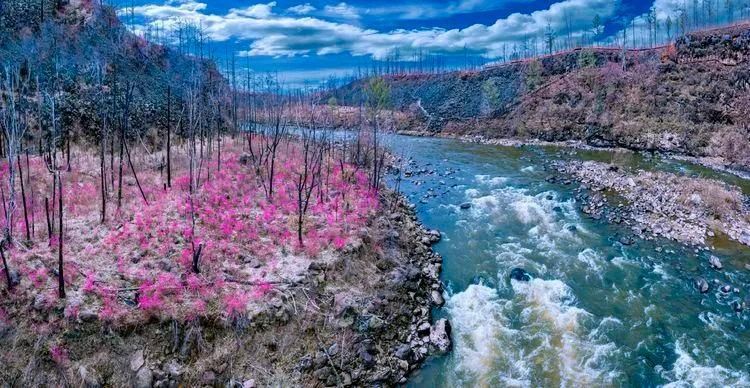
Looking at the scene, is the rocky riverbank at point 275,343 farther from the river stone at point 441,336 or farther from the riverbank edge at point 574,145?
the riverbank edge at point 574,145

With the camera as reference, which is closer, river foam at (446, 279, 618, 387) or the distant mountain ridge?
river foam at (446, 279, 618, 387)

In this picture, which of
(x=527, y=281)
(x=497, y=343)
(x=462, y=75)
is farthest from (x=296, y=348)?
(x=462, y=75)

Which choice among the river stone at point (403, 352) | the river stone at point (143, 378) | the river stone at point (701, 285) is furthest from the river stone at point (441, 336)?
the river stone at point (701, 285)

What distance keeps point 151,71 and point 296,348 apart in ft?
172

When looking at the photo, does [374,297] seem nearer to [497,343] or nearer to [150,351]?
[497,343]

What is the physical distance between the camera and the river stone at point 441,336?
1511 cm

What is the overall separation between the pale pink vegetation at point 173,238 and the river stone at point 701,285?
16.3m

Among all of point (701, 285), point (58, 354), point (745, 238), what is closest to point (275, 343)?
point (58, 354)

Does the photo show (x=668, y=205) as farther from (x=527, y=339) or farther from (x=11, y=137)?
(x=11, y=137)

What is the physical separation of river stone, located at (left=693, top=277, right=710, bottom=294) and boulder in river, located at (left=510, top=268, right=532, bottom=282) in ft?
24.3

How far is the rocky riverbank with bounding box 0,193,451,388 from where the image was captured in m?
11.9

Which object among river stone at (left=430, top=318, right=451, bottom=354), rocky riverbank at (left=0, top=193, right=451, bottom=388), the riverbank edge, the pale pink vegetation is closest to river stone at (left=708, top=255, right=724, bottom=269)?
rocky riverbank at (left=0, top=193, right=451, bottom=388)

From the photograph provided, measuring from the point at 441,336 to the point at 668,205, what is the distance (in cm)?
2199

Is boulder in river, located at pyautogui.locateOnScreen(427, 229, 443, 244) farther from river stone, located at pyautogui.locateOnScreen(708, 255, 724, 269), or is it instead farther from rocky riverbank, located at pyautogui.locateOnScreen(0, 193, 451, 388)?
river stone, located at pyautogui.locateOnScreen(708, 255, 724, 269)
